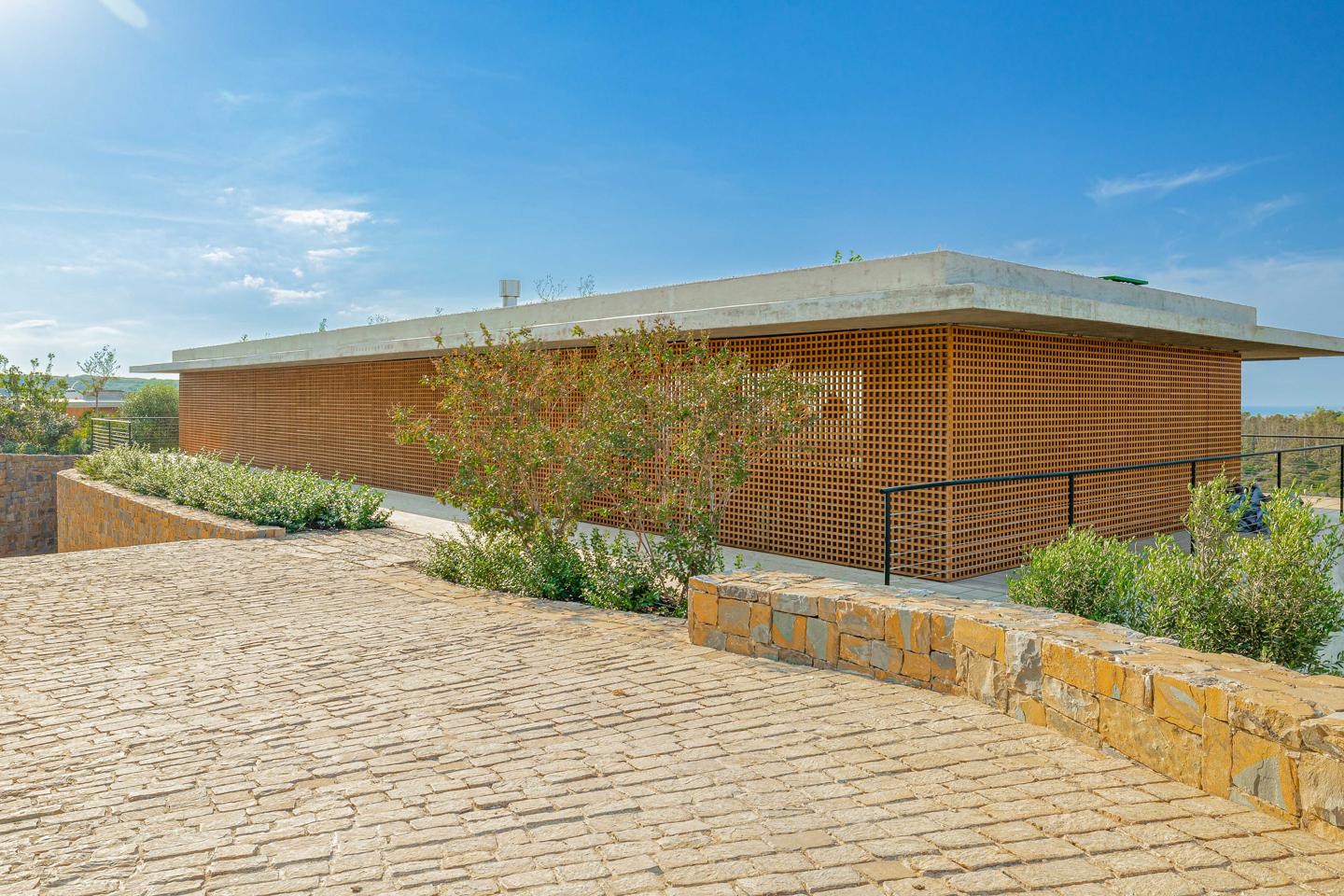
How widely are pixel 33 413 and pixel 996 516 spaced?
33.3m

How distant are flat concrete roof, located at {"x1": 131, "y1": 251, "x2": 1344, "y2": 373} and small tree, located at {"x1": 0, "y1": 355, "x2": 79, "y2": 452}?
827 inches

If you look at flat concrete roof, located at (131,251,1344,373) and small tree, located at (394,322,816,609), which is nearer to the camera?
small tree, located at (394,322,816,609)

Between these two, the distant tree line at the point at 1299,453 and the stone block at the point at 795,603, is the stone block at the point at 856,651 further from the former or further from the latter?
the distant tree line at the point at 1299,453

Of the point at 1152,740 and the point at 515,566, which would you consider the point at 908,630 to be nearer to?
the point at 1152,740

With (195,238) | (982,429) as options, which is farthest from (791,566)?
(195,238)

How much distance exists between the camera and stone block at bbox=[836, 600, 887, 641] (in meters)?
5.55

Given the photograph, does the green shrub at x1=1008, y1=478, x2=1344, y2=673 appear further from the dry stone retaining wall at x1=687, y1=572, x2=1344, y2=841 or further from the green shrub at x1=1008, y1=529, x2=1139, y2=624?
the dry stone retaining wall at x1=687, y1=572, x2=1344, y2=841

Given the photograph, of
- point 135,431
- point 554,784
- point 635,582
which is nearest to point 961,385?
point 635,582

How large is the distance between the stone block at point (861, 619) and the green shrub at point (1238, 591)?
182 centimetres

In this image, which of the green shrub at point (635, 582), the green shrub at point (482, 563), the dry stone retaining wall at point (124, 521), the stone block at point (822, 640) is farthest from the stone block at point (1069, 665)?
the dry stone retaining wall at point (124, 521)

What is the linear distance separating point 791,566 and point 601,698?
5328mm

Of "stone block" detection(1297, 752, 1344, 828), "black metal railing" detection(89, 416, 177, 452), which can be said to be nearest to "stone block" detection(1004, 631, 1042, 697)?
"stone block" detection(1297, 752, 1344, 828)

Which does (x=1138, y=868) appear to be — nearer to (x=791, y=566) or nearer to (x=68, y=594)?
(x=791, y=566)

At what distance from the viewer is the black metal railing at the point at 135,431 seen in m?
30.1
